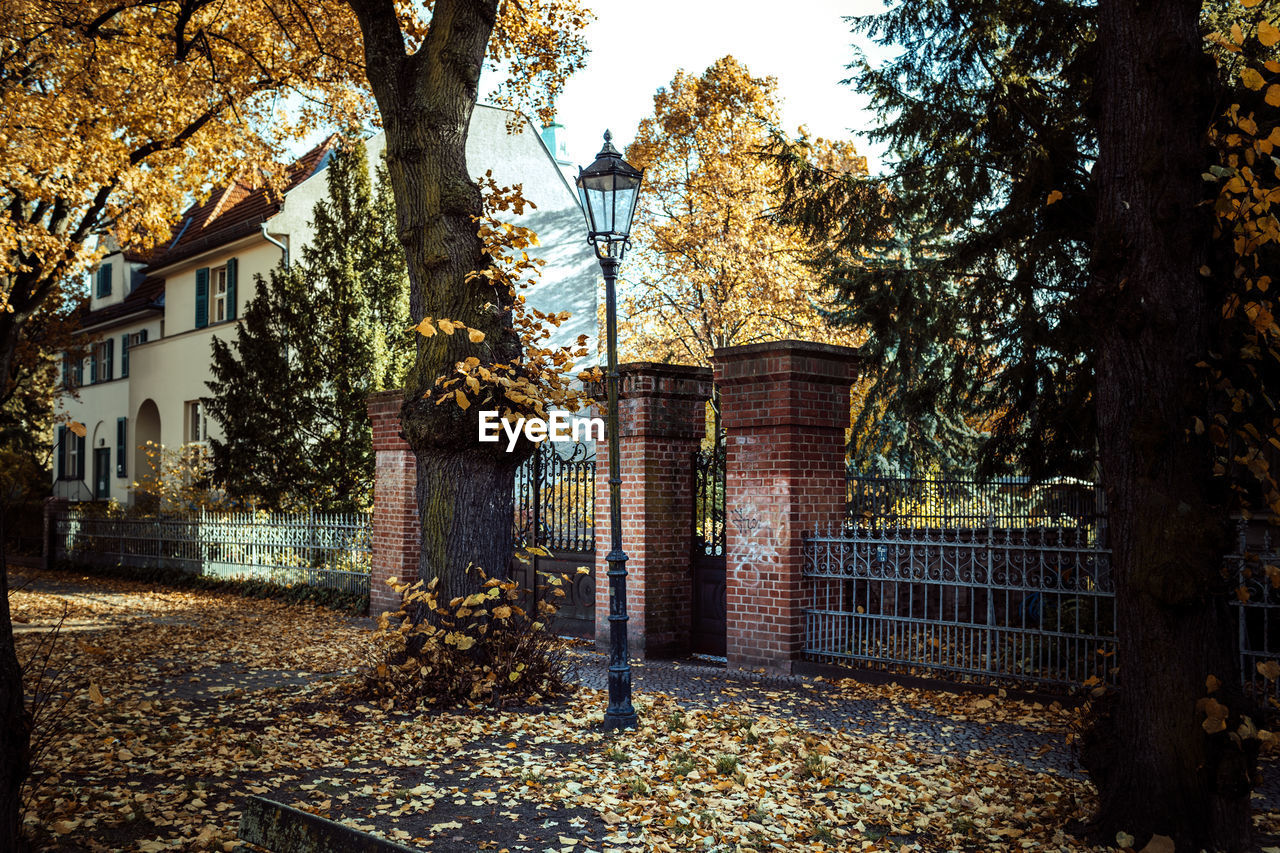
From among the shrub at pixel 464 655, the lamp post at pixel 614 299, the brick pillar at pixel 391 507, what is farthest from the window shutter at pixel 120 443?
the lamp post at pixel 614 299

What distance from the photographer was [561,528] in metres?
11.9

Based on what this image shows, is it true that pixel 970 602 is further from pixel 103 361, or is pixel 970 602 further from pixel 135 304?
pixel 103 361

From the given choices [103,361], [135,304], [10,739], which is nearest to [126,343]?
[135,304]

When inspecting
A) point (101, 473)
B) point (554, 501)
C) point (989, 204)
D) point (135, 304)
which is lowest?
point (554, 501)

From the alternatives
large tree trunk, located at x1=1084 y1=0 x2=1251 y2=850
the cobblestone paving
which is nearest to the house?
the cobblestone paving

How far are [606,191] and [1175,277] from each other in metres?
4.07

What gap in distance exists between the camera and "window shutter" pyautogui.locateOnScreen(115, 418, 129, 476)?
31.3m

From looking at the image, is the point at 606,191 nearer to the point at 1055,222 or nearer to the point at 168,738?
the point at 1055,222

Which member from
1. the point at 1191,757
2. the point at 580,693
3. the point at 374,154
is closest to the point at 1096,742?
the point at 1191,757

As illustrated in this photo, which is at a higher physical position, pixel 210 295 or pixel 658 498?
pixel 210 295

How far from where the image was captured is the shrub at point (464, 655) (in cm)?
769

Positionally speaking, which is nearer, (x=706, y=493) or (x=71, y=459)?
(x=706, y=493)

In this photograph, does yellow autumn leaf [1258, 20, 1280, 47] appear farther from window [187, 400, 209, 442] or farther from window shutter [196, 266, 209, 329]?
window [187, 400, 209, 442]

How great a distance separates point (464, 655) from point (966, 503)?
13.0 metres
